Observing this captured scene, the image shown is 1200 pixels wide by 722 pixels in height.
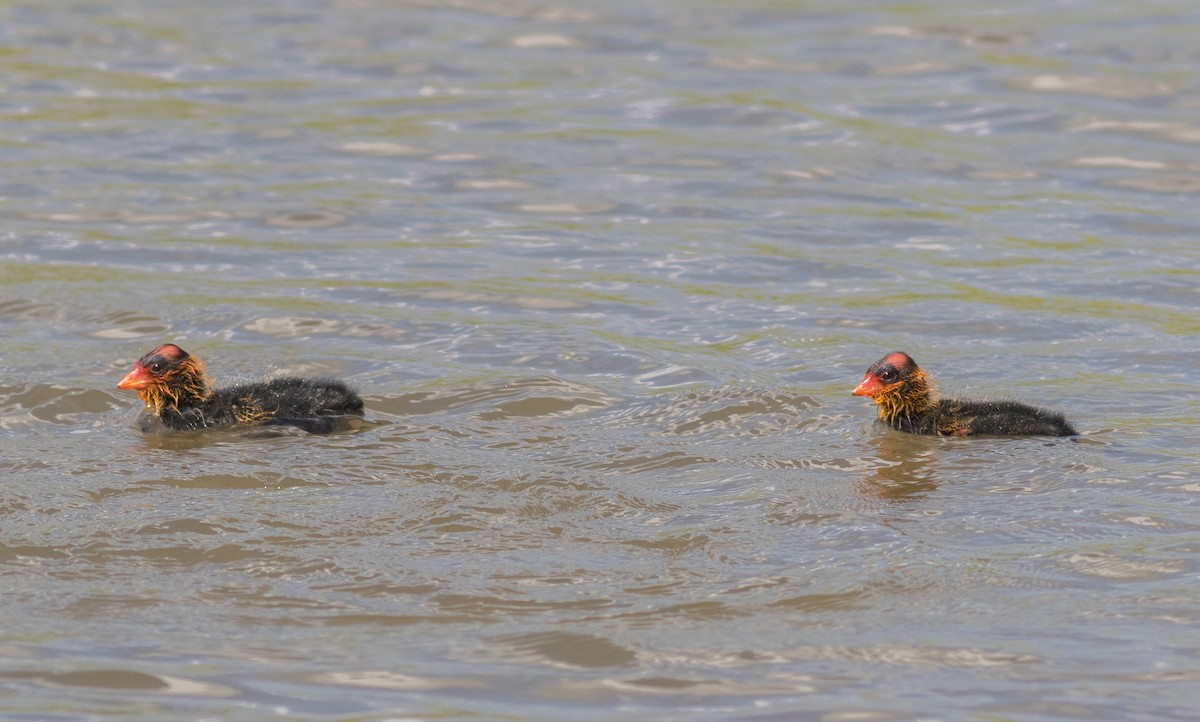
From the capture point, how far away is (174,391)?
984 cm

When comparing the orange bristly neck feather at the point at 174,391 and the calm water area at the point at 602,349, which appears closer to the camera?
the calm water area at the point at 602,349

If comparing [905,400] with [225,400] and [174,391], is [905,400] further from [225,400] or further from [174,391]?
[174,391]

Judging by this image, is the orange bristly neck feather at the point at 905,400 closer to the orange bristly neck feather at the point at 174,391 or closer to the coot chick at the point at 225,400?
the coot chick at the point at 225,400

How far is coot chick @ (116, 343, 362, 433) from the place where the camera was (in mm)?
9578

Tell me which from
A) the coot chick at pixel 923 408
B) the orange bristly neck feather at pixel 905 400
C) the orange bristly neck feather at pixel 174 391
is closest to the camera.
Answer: the coot chick at pixel 923 408

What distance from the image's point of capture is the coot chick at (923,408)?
950 centimetres

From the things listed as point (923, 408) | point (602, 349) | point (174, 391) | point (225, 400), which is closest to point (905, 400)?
point (923, 408)

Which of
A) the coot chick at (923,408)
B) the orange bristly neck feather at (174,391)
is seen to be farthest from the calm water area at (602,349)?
the orange bristly neck feather at (174,391)

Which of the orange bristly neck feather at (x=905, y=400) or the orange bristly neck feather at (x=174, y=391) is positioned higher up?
the orange bristly neck feather at (x=174, y=391)

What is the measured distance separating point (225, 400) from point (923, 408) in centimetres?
394

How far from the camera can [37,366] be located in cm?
1066

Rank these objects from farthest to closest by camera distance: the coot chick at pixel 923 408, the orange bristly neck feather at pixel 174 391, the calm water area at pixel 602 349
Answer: the orange bristly neck feather at pixel 174 391 < the coot chick at pixel 923 408 < the calm water area at pixel 602 349

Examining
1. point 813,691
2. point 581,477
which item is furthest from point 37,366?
point 813,691

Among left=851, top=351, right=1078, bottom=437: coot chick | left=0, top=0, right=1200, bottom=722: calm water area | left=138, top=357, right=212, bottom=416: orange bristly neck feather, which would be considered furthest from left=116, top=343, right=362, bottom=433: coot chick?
left=851, top=351, right=1078, bottom=437: coot chick
